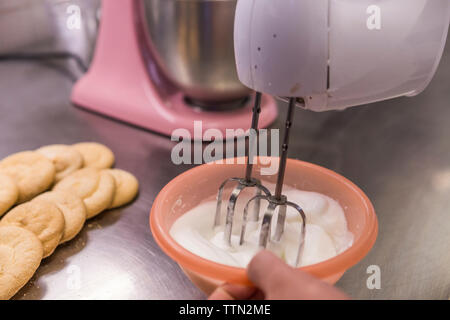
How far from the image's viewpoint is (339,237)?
1.52ft

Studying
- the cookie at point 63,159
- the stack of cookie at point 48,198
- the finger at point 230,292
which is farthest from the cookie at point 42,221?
the finger at point 230,292

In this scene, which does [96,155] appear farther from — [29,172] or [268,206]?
[268,206]

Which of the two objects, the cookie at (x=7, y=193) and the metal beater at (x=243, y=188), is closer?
the metal beater at (x=243, y=188)

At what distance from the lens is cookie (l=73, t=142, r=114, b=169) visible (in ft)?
2.25

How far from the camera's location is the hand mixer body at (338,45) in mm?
307

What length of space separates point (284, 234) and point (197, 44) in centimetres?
38

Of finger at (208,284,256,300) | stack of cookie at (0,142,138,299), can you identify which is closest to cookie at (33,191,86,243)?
stack of cookie at (0,142,138,299)

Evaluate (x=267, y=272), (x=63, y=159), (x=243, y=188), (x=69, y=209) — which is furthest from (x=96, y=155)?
(x=267, y=272)

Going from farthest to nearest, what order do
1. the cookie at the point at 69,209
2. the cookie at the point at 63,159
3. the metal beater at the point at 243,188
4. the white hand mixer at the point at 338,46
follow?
the cookie at the point at 63,159 → the cookie at the point at 69,209 → the metal beater at the point at 243,188 → the white hand mixer at the point at 338,46

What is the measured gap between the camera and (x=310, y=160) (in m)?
0.73

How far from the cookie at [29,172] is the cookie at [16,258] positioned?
0.31 ft

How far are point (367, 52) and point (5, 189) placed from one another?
1.51 feet

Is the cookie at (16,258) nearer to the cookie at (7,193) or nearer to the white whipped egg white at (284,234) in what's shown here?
the cookie at (7,193)
